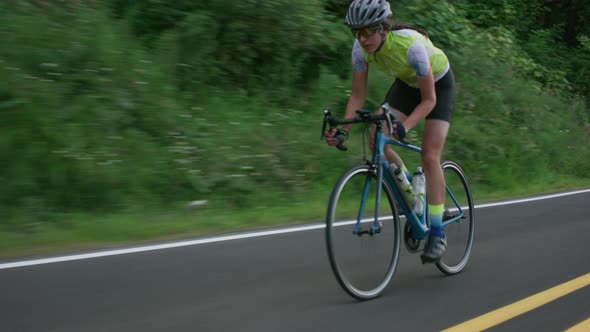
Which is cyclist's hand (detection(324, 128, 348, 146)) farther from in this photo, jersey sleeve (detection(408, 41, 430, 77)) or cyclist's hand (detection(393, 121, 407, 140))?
jersey sleeve (detection(408, 41, 430, 77))

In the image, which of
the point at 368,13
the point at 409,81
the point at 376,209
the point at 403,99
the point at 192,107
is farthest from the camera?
the point at 192,107

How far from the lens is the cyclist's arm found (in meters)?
4.61

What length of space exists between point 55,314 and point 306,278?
1834 millimetres

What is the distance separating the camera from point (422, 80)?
4.66m

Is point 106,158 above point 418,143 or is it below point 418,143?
above

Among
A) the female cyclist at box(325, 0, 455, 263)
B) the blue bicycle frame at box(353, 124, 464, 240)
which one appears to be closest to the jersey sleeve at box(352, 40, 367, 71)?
the female cyclist at box(325, 0, 455, 263)

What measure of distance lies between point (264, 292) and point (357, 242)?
0.71 metres

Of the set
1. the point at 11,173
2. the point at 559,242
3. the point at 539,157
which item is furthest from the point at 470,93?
the point at 11,173

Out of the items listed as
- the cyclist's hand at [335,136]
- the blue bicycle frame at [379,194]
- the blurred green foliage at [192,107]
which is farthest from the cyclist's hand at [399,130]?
the blurred green foliage at [192,107]

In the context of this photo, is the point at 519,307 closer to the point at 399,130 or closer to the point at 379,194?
the point at 379,194

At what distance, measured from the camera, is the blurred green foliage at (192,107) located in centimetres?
719

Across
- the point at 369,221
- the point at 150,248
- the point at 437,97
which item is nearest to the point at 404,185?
the point at 369,221

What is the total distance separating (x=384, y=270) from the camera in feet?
16.0

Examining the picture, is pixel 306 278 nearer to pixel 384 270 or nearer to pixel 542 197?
pixel 384 270
